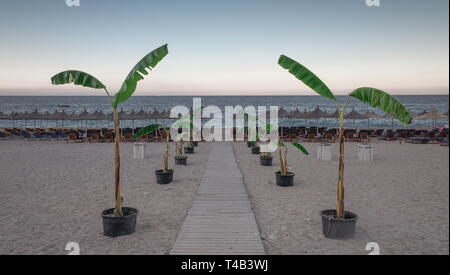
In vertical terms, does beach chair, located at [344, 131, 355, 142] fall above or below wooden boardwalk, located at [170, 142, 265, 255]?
above

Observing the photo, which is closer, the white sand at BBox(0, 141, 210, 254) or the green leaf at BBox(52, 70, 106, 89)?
the white sand at BBox(0, 141, 210, 254)

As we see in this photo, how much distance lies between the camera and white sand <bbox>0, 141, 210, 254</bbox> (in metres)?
5.28

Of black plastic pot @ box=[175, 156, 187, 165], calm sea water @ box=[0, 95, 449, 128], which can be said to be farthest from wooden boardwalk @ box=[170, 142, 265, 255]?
calm sea water @ box=[0, 95, 449, 128]

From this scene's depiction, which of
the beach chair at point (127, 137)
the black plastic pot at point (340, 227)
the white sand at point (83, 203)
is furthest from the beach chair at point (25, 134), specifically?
the black plastic pot at point (340, 227)

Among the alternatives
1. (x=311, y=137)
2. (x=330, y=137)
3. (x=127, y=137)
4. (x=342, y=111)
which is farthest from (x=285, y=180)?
(x=127, y=137)

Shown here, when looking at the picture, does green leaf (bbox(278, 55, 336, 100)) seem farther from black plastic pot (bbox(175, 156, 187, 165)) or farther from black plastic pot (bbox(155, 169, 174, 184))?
black plastic pot (bbox(175, 156, 187, 165))

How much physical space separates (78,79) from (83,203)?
10.9ft

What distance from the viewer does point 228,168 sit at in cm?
1198

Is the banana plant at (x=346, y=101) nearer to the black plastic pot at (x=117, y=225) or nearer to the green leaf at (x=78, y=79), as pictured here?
the green leaf at (x=78, y=79)

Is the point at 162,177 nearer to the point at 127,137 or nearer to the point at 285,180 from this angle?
the point at 285,180

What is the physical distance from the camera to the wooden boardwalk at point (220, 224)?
16.1 feet

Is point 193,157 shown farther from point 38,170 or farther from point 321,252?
point 321,252

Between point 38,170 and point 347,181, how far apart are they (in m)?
10.4

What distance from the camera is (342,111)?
5.43 metres
